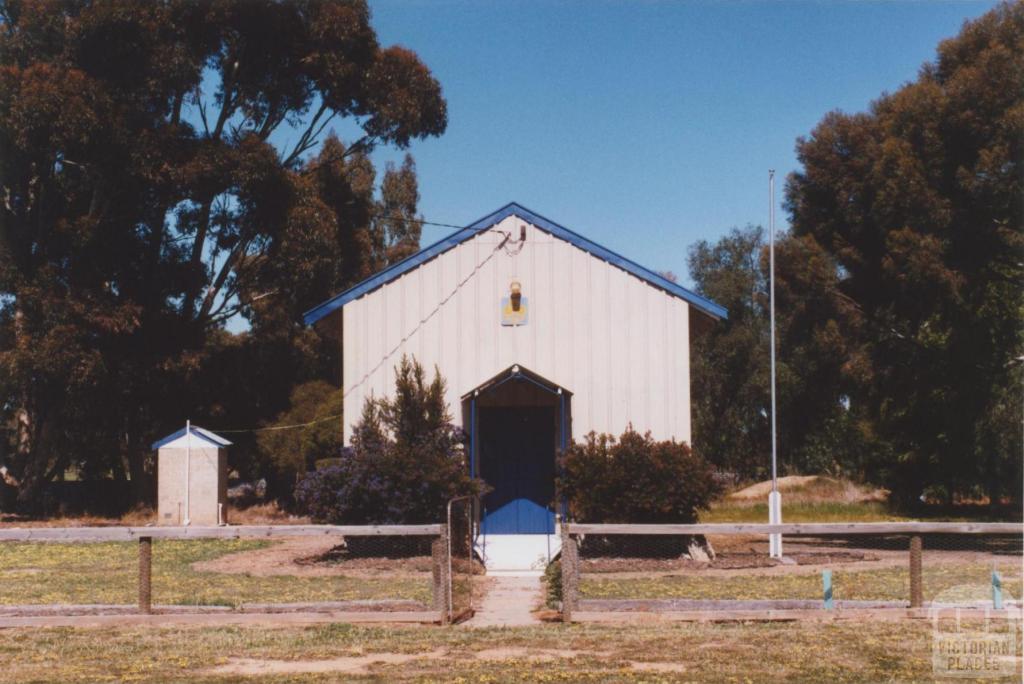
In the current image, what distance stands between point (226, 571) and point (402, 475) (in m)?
3.32

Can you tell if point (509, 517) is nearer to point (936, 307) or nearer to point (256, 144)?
point (936, 307)

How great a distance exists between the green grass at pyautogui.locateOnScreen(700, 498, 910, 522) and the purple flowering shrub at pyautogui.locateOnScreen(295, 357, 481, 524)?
11224mm

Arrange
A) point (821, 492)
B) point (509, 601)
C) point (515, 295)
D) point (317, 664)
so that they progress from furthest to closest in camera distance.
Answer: point (821, 492) → point (515, 295) → point (509, 601) → point (317, 664)

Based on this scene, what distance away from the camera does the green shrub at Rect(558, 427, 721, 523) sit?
19.6 metres

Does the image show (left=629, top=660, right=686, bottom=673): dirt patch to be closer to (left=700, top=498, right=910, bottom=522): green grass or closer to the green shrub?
the green shrub

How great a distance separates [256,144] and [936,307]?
1991cm

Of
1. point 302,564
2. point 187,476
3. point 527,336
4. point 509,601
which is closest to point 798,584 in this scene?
point 509,601

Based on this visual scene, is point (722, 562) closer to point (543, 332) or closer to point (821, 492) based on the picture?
point (543, 332)

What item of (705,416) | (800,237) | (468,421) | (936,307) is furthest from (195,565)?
(705,416)

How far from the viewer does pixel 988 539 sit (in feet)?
84.1

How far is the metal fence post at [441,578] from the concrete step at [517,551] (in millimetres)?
6339

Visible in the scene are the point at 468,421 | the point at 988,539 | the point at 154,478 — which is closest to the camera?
the point at 468,421

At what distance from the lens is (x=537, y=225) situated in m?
22.1

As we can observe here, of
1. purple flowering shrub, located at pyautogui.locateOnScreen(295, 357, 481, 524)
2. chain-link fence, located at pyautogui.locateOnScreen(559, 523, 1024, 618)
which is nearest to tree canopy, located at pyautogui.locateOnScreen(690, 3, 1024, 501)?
chain-link fence, located at pyautogui.locateOnScreen(559, 523, 1024, 618)
